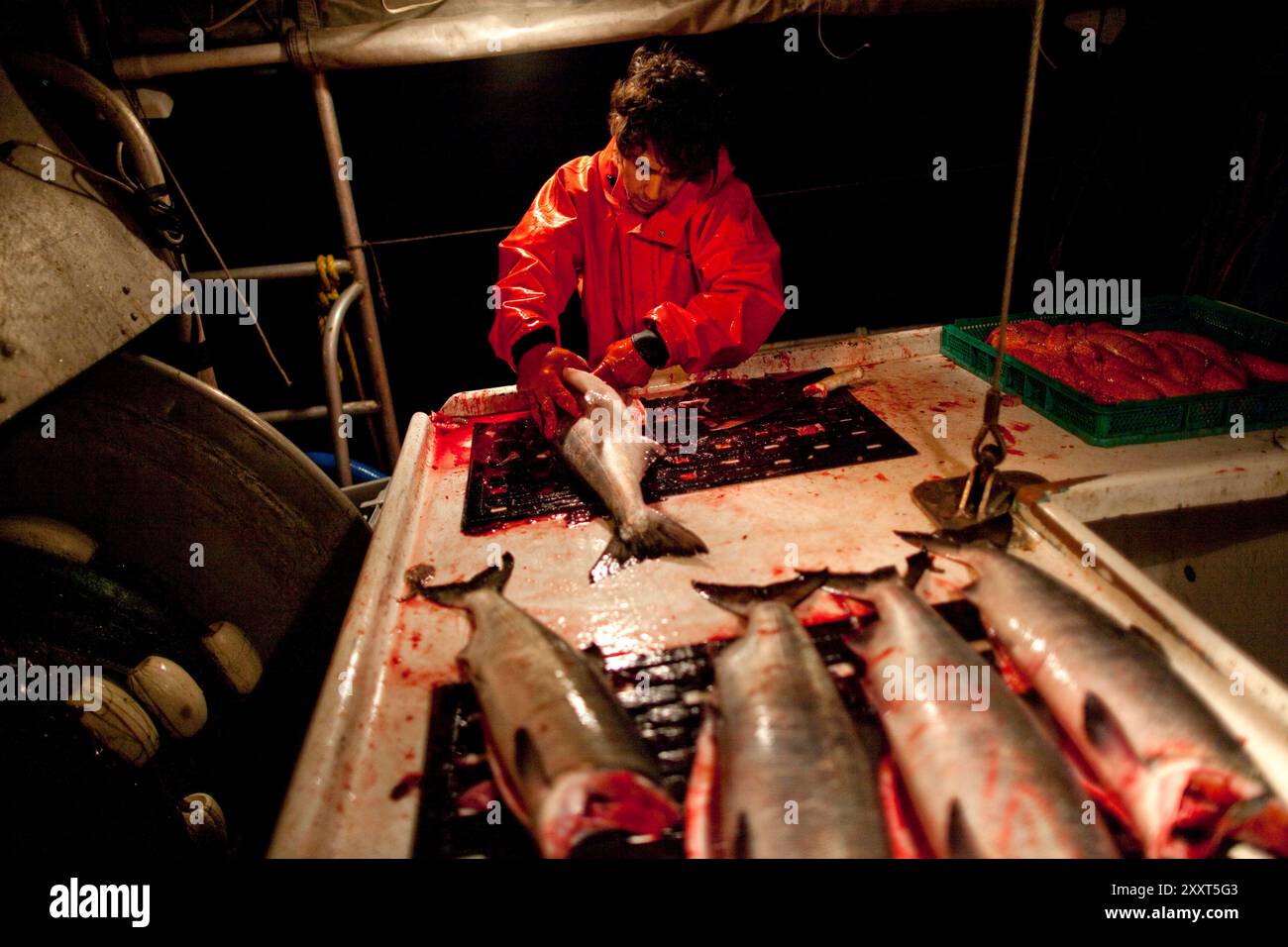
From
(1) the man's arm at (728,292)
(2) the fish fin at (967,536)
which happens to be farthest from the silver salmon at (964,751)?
(1) the man's arm at (728,292)

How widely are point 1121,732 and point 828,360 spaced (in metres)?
2.81

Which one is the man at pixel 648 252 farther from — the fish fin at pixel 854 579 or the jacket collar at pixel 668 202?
the fish fin at pixel 854 579

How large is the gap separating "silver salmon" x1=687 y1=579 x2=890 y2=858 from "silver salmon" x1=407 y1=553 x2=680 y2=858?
0.14m

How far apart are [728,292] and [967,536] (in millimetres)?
2008

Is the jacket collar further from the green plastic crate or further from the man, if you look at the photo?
the green plastic crate

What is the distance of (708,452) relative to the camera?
3.23 m

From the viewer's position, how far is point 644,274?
4.06 m

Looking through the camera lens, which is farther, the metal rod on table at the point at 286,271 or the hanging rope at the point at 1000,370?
the metal rod on table at the point at 286,271

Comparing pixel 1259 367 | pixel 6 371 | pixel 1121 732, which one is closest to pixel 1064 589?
pixel 1121 732

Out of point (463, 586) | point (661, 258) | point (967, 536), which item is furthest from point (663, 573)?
point (661, 258)

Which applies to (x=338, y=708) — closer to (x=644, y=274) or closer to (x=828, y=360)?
(x=644, y=274)

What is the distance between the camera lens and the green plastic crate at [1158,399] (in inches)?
115

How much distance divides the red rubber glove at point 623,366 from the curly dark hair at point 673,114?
99cm
